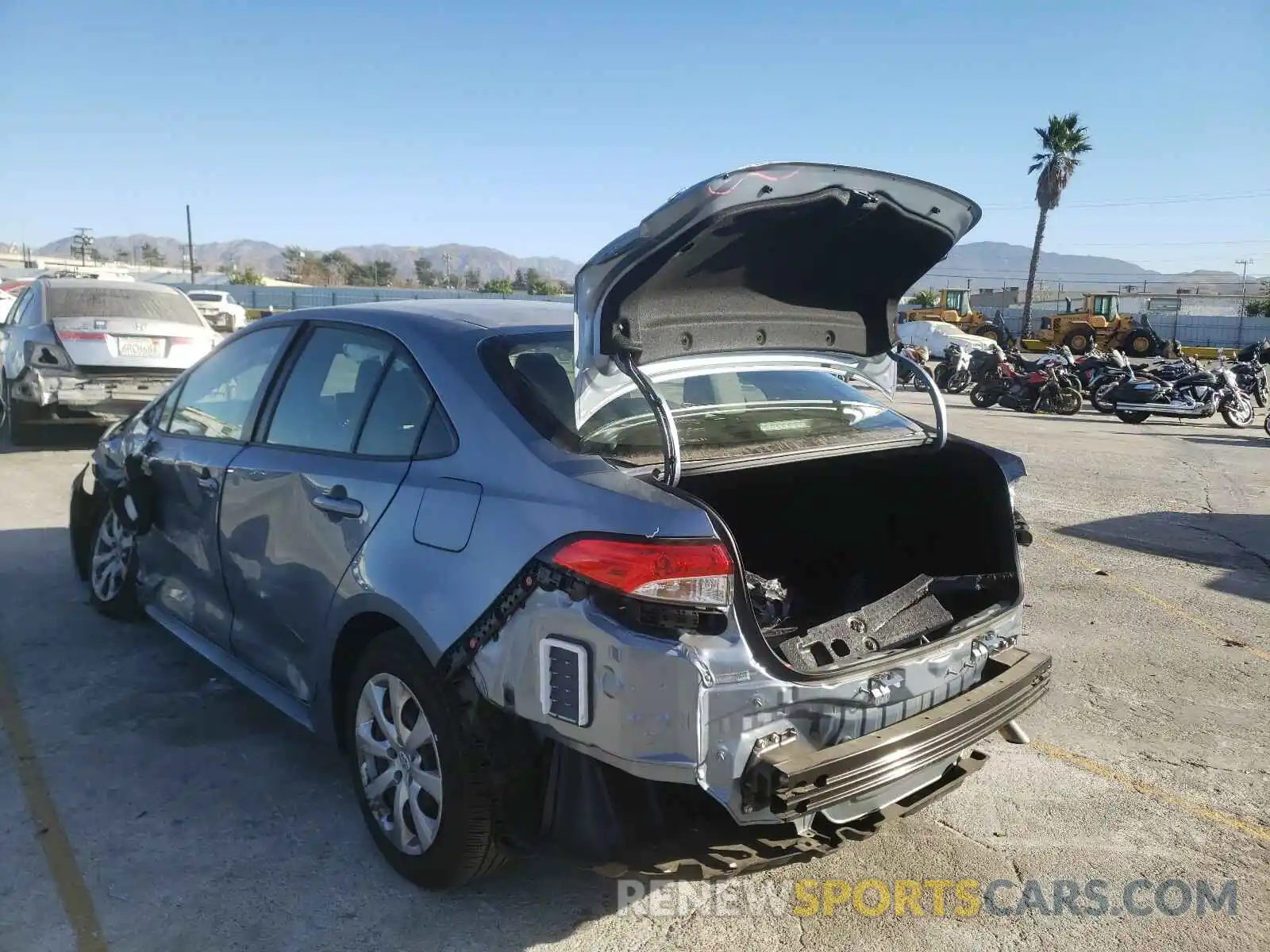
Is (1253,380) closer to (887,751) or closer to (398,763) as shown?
(887,751)

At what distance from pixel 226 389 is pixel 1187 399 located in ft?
55.4

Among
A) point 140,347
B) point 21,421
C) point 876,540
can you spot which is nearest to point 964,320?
point 140,347

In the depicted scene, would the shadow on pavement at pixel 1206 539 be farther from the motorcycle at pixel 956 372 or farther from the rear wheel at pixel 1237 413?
the motorcycle at pixel 956 372

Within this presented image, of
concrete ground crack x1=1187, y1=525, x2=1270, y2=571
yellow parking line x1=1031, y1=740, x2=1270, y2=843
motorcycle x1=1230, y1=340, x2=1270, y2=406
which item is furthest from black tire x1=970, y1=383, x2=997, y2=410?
yellow parking line x1=1031, y1=740, x2=1270, y2=843

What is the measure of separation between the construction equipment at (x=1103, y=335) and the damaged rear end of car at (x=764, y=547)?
32589 millimetres

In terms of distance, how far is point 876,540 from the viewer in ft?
12.5

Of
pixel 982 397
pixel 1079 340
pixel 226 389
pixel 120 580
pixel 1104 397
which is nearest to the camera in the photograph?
pixel 226 389

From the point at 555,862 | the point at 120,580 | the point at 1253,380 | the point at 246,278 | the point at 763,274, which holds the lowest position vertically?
the point at 555,862

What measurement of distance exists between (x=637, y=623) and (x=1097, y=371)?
63.0ft

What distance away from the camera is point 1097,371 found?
19.1 meters

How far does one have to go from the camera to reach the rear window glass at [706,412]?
2.78 meters

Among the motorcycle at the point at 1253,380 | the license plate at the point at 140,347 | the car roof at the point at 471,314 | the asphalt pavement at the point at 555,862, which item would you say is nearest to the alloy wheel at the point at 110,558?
the asphalt pavement at the point at 555,862

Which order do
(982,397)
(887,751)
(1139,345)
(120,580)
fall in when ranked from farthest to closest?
(1139,345), (982,397), (120,580), (887,751)

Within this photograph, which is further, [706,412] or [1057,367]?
[1057,367]
